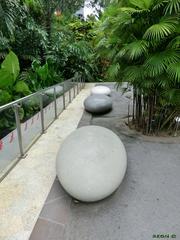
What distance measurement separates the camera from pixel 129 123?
14.3 feet

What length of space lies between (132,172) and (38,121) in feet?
6.58

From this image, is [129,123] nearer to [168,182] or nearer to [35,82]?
[168,182]

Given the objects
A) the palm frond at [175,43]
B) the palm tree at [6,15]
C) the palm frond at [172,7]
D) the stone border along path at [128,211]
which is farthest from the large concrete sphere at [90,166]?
the palm tree at [6,15]

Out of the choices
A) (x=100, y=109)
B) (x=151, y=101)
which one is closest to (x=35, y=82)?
(x=100, y=109)

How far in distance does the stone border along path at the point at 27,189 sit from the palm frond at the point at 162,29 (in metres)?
2.16

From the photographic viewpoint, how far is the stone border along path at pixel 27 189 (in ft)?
6.04

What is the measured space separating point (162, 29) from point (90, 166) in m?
1.99

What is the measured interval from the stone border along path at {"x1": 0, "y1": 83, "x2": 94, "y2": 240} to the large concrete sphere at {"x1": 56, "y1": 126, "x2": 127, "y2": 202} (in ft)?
1.23

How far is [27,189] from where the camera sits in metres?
2.34

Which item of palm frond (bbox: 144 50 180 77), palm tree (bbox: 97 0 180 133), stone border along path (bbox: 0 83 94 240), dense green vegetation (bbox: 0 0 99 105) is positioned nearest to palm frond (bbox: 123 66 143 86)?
palm tree (bbox: 97 0 180 133)

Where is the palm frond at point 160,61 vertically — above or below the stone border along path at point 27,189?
above

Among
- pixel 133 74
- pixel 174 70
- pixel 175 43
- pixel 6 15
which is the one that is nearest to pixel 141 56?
pixel 133 74

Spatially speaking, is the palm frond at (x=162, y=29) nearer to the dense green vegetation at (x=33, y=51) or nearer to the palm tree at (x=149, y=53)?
the palm tree at (x=149, y=53)

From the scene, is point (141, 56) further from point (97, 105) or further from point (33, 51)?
point (33, 51)
